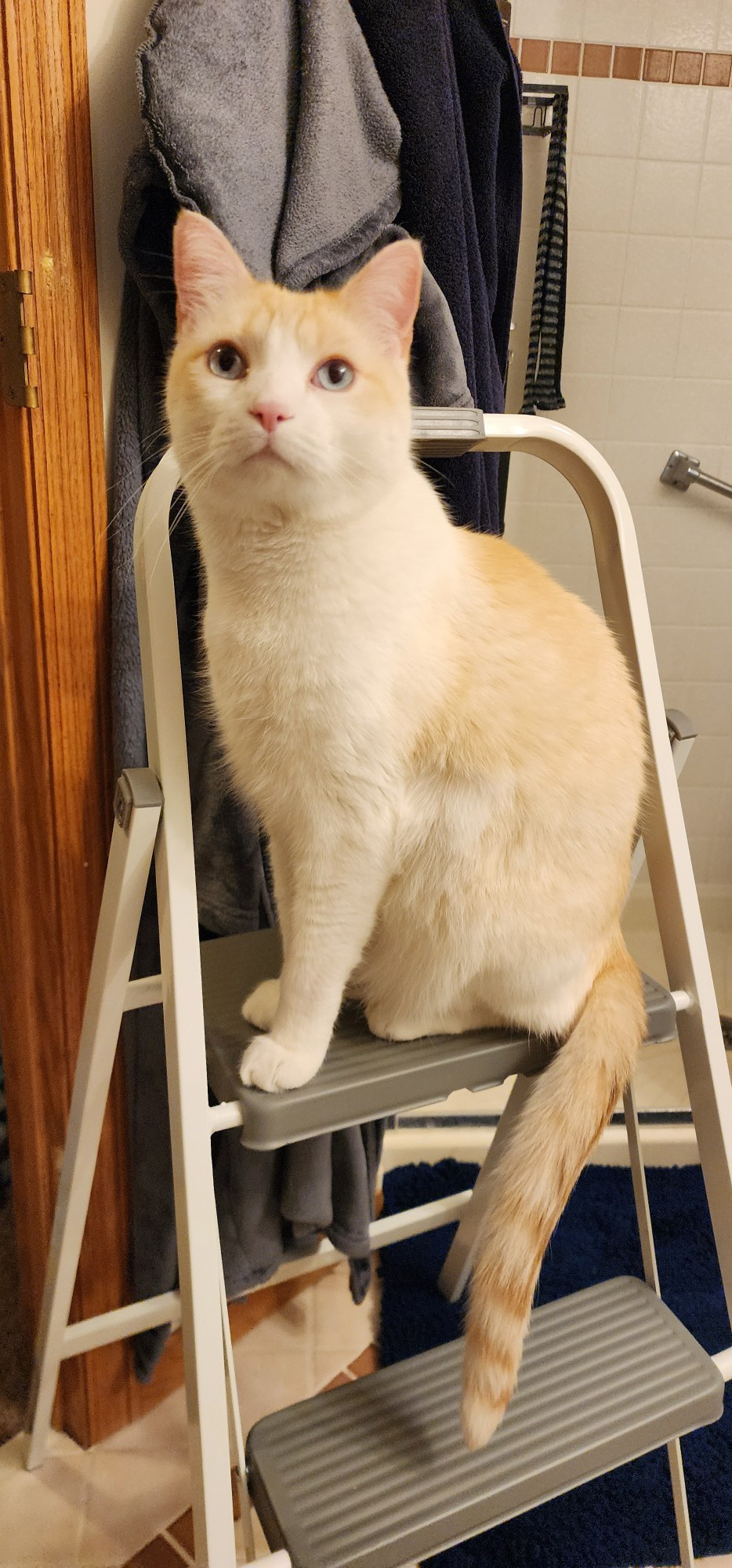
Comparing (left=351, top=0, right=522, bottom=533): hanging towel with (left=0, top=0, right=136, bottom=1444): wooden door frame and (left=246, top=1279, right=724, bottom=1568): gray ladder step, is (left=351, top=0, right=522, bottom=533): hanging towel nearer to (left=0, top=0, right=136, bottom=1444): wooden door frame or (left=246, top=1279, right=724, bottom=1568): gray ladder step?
(left=0, top=0, right=136, bottom=1444): wooden door frame

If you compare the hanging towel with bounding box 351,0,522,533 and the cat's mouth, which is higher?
the hanging towel with bounding box 351,0,522,533

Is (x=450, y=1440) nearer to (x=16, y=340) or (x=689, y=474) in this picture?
(x=16, y=340)

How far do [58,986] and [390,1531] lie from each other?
0.54m

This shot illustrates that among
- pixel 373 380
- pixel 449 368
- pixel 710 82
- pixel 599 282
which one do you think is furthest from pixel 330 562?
pixel 710 82

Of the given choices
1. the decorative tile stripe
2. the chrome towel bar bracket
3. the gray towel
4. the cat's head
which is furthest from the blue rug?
the decorative tile stripe

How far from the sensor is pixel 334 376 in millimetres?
669

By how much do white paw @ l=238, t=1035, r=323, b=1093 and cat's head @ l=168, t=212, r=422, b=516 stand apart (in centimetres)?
38

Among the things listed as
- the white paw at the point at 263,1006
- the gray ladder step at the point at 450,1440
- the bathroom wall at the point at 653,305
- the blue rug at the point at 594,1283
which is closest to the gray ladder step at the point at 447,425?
the white paw at the point at 263,1006

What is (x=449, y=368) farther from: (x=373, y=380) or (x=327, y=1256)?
(x=327, y=1256)

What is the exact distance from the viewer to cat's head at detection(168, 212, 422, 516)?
63 cm

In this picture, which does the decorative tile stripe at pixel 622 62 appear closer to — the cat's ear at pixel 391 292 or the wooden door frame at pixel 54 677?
the wooden door frame at pixel 54 677

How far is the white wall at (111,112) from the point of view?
30.8 inches

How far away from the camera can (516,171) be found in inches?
41.9

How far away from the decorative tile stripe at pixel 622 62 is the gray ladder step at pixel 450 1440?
1.98m
